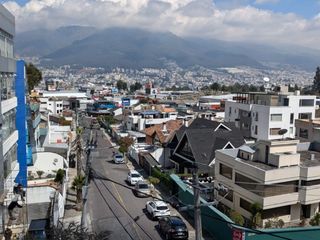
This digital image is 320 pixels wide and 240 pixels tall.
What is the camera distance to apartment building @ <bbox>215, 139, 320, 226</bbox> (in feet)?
A: 65.7

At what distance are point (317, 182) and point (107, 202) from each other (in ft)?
39.3

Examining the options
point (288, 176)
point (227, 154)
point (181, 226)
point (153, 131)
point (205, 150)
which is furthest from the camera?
point (153, 131)

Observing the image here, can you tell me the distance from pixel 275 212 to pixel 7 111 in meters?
14.2

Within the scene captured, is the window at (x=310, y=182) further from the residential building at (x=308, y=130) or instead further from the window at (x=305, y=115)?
the window at (x=305, y=115)

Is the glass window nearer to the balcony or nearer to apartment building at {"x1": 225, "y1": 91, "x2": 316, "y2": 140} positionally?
the balcony

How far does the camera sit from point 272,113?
42844 mm

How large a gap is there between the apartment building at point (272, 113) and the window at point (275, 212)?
21.7 m

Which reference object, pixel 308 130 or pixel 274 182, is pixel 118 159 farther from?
pixel 274 182

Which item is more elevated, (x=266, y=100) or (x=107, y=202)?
(x=266, y=100)

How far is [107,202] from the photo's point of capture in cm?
2423

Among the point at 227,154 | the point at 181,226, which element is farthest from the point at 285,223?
the point at 181,226

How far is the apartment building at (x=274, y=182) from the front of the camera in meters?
20.0

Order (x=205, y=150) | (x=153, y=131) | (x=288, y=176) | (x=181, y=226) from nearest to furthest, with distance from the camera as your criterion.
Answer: (x=181, y=226)
(x=288, y=176)
(x=205, y=150)
(x=153, y=131)

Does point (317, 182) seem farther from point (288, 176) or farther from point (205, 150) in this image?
point (205, 150)
